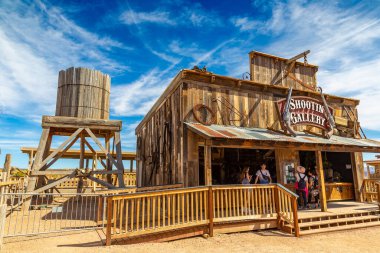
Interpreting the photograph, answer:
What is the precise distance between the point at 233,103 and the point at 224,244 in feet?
19.9

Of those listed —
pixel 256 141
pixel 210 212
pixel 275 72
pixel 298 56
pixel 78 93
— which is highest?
pixel 298 56

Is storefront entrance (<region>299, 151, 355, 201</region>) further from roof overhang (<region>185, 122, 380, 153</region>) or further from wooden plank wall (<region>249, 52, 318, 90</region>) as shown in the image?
wooden plank wall (<region>249, 52, 318, 90</region>)

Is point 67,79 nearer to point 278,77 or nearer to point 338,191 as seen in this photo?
point 278,77

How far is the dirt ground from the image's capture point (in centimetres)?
561

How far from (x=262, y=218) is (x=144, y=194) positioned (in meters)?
3.77

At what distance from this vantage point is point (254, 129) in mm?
10719

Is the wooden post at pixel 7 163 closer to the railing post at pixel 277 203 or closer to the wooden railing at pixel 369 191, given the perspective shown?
the railing post at pixel 277 203

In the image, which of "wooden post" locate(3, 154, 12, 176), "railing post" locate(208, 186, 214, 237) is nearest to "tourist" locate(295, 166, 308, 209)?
"railing post" locate(208, 186, 214, 237)

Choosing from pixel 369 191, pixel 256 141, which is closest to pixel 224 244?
pixel 256 141

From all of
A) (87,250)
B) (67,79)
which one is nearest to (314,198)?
(87,250)

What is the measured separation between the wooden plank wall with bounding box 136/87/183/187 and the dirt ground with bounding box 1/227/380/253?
2986 mm

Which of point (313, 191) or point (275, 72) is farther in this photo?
point (275, 72)

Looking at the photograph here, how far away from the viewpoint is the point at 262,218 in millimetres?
7684

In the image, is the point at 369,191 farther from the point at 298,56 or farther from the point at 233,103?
the point at 233,103
